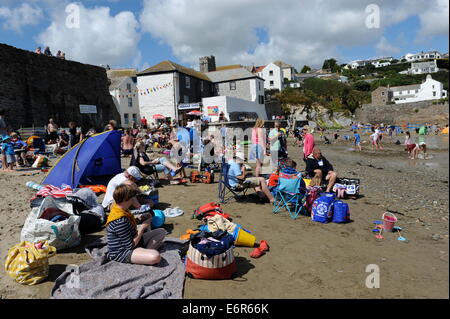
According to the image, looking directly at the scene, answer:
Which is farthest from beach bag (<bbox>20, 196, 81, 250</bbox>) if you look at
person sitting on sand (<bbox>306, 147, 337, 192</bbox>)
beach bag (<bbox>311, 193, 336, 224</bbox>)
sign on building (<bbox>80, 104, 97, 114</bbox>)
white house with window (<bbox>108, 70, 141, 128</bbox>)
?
white house with window (<bbox>108, 70, 141, 128</bbox>)

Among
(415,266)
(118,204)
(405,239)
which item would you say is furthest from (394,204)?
(118,204)

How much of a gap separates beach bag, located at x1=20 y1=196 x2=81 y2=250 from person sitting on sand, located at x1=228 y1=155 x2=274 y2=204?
3.47 meters

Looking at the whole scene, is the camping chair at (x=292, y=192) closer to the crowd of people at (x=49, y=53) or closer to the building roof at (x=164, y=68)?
the crowd of people at (x=49, y=53)

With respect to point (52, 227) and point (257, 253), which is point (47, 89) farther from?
point (257, 253)

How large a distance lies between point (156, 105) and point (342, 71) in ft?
304

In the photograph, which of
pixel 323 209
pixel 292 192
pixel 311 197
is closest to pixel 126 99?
pixel 292 192

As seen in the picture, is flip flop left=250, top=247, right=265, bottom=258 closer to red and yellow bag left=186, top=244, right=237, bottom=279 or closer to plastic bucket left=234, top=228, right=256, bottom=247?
plastic bucket left=234, top=228, right=256, bottom=247

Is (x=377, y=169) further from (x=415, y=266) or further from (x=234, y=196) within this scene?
(x=415, y=266)

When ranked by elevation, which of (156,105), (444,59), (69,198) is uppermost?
(156,105)

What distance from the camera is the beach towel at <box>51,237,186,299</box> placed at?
11.2ft

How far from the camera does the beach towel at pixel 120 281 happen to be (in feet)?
11.2

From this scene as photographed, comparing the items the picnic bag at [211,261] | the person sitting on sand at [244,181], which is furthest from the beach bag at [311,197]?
the picnic bag at [211,261]
